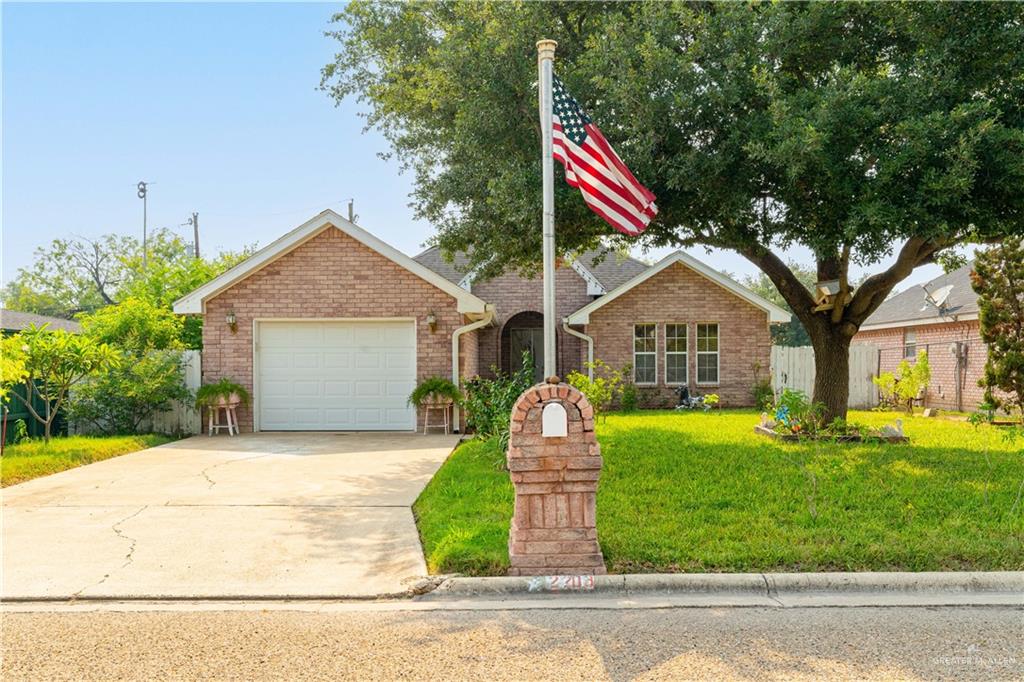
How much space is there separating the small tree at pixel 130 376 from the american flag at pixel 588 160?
9.67m

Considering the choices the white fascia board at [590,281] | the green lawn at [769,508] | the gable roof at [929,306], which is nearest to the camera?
the green lawn at [769,508]

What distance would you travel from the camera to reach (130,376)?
44.1 feet

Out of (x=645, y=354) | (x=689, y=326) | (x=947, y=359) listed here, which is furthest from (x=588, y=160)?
(x=947, y=359)

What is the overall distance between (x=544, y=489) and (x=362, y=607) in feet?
4.87

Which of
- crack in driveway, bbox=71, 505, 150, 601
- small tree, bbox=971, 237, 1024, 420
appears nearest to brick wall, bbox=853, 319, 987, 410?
small tree, bbox=971, 237, 1024, 420

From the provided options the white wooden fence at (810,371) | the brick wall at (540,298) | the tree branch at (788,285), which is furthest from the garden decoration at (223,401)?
the white wooden fence at (810,371)

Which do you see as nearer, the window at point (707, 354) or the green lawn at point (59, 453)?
the green lawn at point (59, 453)

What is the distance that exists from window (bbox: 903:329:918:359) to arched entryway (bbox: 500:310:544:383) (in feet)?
37.2

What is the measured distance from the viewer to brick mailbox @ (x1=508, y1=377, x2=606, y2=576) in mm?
5109

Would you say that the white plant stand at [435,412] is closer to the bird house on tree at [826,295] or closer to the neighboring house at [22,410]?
the neighboring house at [22,410]

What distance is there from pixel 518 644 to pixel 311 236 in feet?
38.1

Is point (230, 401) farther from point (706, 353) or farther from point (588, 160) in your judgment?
point (706, 353)

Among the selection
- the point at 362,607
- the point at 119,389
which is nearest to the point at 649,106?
the point at 362,607

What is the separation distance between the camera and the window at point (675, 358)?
1959 cm
